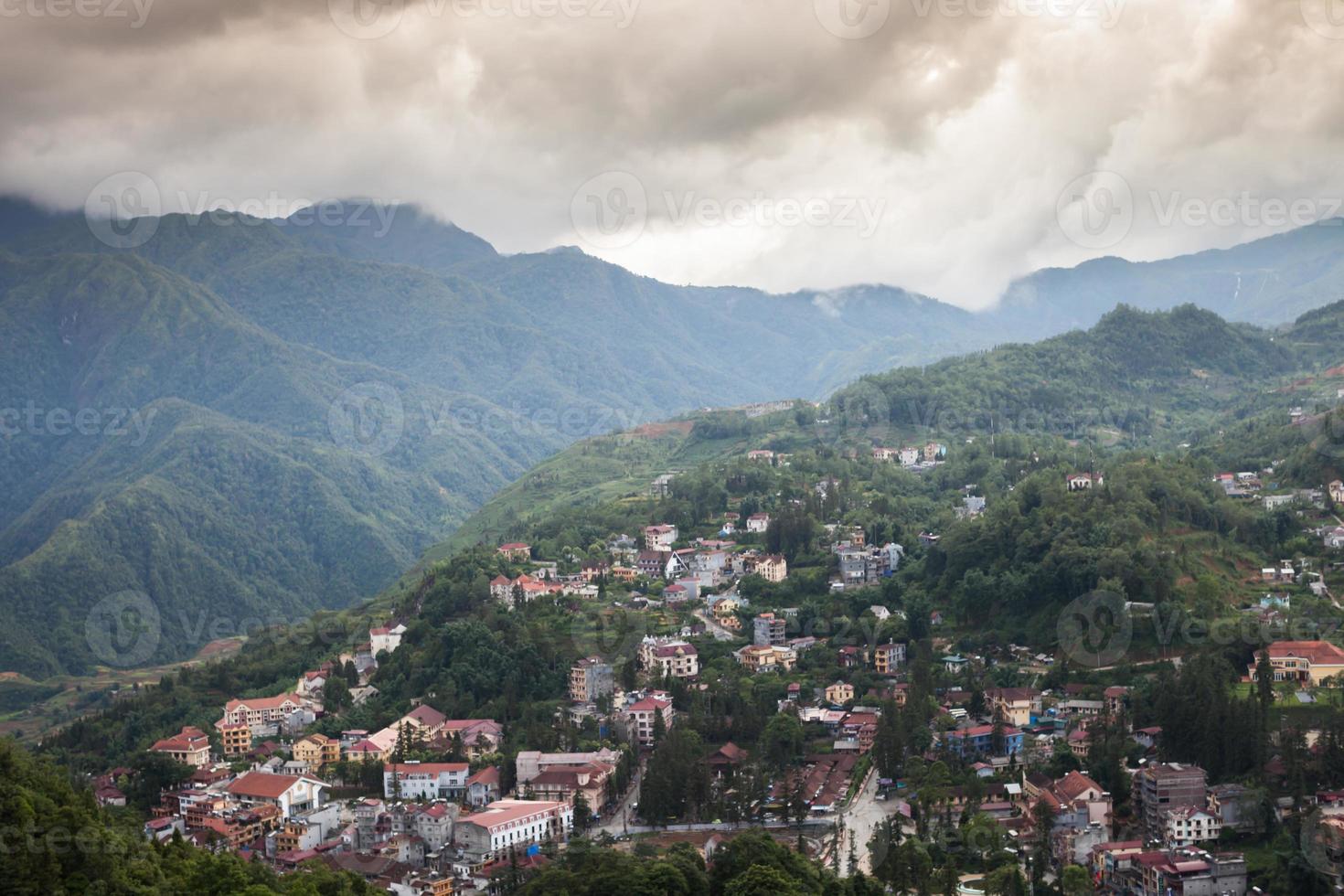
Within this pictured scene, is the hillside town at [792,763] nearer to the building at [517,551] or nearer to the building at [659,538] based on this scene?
the building at [517,551]

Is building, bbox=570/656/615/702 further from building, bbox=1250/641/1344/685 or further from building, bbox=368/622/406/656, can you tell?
building, bbox=1250/641/1344/685

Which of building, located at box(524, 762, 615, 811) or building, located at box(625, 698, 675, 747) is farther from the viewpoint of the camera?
building, located at box(625, 698, 675, 747)

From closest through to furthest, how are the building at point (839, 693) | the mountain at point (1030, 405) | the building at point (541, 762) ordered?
1. the building at point (541, 762)
2. the building at point (839, 693)
3. the mountain at point (1030, 405)

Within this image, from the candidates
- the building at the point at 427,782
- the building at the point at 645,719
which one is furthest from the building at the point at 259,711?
the building at the point at 645,719

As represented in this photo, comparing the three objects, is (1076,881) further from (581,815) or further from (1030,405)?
(1030,405)

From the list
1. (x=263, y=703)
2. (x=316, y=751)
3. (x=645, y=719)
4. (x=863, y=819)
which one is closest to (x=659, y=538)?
(x=645, y=719)

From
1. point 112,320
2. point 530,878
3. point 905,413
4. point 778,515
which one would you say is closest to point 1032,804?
point 530,878

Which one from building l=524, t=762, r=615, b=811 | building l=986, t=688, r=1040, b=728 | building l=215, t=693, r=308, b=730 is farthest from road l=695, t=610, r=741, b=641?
building l=215, t=693, r=308, b=730
